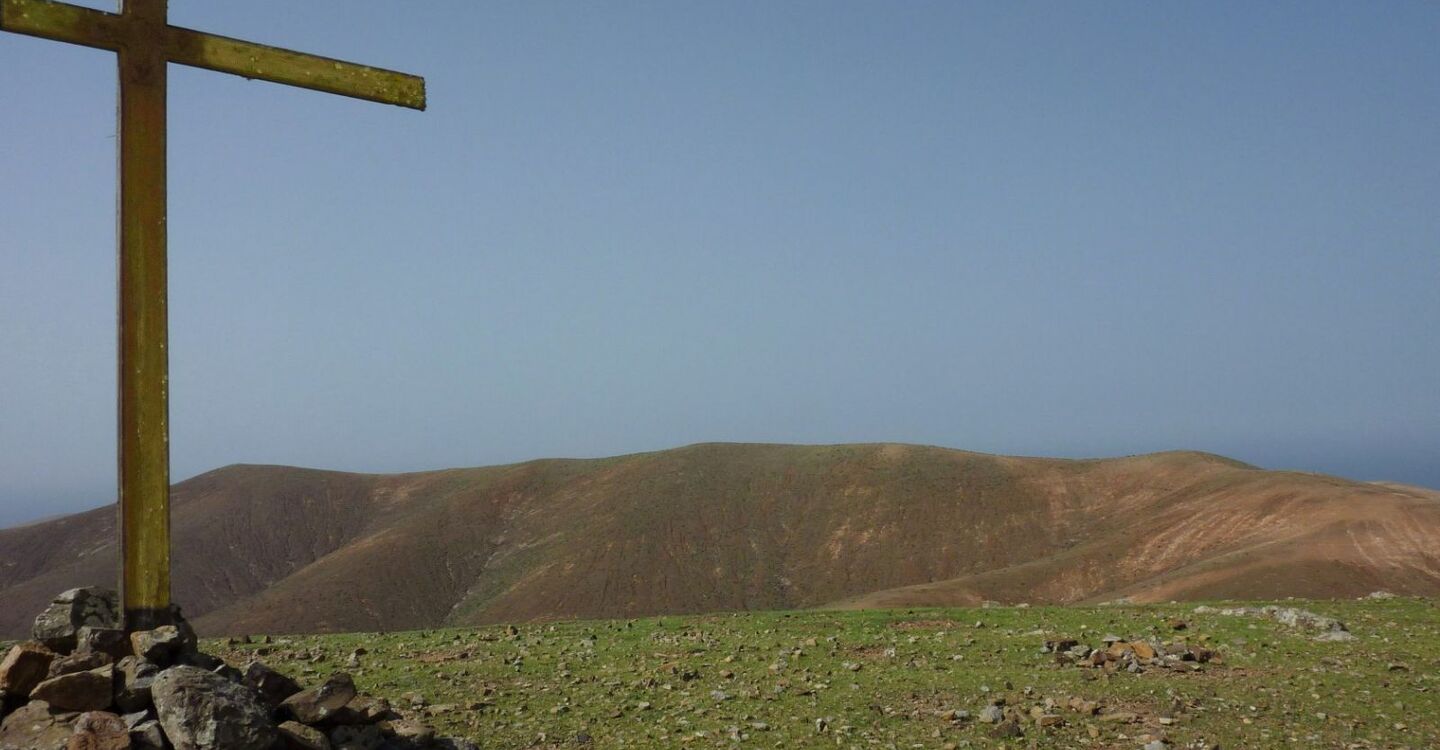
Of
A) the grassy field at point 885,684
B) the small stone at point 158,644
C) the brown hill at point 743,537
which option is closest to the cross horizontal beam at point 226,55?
the small stone at point 158,644

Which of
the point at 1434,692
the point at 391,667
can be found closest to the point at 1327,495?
the point at 1434,692

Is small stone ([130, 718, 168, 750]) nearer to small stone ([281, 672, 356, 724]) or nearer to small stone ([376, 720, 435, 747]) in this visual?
small stone ([281, 672, 356, 724])

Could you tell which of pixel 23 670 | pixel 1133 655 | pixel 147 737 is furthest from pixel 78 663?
pixel 1133 655

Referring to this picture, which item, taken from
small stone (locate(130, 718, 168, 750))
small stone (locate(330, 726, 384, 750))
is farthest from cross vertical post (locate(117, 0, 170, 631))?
small stone (locate(330, 726, 384, 750))

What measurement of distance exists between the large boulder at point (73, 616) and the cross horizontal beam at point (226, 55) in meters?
4.43

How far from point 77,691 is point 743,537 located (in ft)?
192

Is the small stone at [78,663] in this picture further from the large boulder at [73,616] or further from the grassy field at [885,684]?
the grassy field at [885,684]

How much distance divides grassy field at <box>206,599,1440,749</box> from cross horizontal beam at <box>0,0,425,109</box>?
248 inches

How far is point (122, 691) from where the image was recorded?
24.7 ft

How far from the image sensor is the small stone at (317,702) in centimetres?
812

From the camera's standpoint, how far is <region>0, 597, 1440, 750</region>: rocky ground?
10516 millimetres

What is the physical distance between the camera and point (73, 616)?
8273 mm

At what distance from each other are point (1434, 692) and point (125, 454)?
14566 millimetres

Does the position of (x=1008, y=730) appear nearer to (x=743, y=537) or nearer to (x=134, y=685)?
(x=134, y=685)
